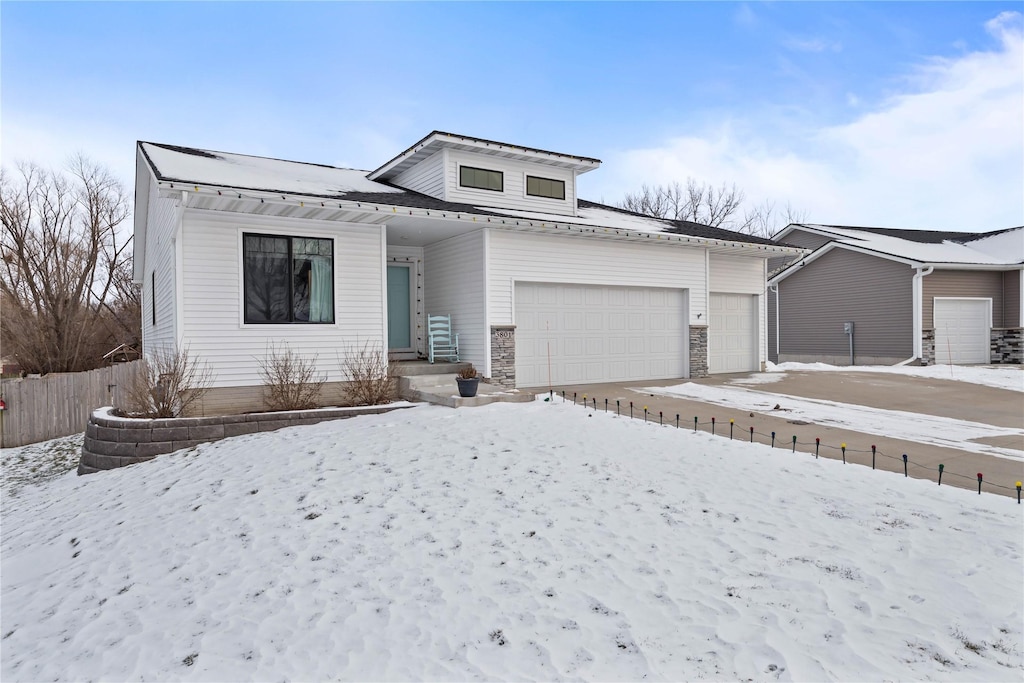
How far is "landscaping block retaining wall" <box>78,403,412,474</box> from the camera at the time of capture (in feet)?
25.3

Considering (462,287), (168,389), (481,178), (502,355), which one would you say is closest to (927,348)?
(502,355)

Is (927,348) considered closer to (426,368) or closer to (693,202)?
(426,368)

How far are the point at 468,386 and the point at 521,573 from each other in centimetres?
538

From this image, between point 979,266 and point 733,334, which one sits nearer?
point 733,334

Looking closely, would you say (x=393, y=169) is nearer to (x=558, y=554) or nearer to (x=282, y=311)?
(x=282, y=311)

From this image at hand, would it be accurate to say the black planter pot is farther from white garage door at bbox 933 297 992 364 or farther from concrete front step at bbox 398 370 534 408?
white garage door at bbox 933 297 992 364

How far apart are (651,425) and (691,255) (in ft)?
22.4

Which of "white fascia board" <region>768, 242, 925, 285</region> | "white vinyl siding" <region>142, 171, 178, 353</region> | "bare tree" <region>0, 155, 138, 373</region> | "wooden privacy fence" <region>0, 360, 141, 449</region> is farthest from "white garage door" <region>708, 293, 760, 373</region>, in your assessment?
"bare tree" <region>0, 155, 138, 373</region>

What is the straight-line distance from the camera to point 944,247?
64.4ft

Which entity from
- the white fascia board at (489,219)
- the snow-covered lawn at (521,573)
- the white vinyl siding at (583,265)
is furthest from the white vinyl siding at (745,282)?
the snow-covered lawn at (521,573)

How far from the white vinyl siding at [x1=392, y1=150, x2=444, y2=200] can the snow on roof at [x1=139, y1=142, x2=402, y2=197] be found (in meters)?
0.46

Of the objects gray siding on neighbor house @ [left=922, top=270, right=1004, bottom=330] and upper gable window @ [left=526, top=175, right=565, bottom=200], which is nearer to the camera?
upper gable window @ [left=526, top=175, right=565, bottom=200]

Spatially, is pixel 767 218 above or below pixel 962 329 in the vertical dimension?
above

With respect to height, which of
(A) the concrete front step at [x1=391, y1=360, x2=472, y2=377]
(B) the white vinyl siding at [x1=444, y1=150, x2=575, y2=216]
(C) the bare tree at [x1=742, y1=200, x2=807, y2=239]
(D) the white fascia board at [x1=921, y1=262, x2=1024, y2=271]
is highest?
(C) the bare tree at [x1=742, y1=200, x2=807, y2=239]
